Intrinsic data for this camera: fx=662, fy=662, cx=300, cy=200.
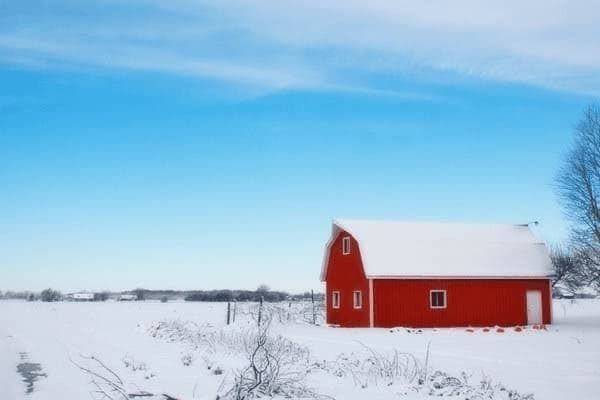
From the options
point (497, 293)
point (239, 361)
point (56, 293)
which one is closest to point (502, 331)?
point (497, 293)

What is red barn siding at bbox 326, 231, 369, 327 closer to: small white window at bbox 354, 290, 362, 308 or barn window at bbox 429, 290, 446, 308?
small white window at bbox 354, 290, 362, 308

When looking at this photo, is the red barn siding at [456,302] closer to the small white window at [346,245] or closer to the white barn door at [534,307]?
the white barn door at [534,307]

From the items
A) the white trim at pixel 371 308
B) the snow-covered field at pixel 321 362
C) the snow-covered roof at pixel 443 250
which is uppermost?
the snow-covered roof at pixel 443 250

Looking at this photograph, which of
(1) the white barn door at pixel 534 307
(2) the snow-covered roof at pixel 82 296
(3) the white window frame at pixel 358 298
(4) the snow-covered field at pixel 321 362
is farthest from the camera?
(2) the snow-covered roof at pixel 82 296

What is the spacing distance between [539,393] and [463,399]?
→ 4.65 feet

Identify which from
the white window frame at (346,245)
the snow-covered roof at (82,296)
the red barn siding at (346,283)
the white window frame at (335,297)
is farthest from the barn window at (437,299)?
the snow-covered roof at (82,296)

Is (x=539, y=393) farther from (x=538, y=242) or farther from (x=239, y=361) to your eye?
(x=538, y=242)

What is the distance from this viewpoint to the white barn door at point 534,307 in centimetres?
3369

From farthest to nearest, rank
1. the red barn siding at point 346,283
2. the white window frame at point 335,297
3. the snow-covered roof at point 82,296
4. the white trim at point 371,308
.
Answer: the snow-covered roof at point 82,296 < the white window frame at point 335,297 < the red barn siding at point 346,283 < the white trim at point 371,308

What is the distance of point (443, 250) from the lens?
33.8m

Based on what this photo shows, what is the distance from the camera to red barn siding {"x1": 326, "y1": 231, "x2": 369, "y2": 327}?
32531 millimetres

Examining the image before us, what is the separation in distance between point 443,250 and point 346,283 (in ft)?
17.4

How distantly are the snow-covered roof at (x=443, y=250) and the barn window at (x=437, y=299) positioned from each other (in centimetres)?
94

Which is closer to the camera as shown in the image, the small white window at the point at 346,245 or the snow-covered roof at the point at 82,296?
the small white window at the point at 346,245
